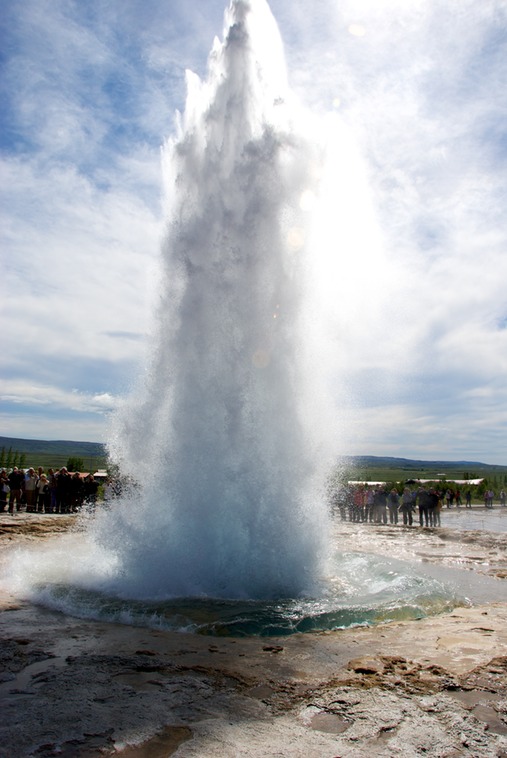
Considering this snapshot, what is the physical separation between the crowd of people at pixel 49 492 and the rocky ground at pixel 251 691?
11.3m

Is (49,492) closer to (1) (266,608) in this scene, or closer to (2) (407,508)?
(1) (266,608)

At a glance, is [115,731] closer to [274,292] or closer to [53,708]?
[53,708]

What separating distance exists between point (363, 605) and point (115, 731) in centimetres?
454

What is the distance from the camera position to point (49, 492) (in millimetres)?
17234

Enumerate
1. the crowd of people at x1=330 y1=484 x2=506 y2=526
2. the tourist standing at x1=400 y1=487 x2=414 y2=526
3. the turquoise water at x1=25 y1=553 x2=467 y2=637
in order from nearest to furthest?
the turquoise water at x1=25 y1=553 x2=467 y2=637 → the tourist standing at x1=400 y1=487 x2=414 y2=526 → the crowd of people at x1=330 y1=484 x2=506 y2=526

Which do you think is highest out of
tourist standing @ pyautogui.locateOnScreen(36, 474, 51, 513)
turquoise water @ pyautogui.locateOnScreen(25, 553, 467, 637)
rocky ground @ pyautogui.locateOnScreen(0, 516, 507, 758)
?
tourist standing @ pyautogui.locateOnScreen(36, 474, 51, 513)

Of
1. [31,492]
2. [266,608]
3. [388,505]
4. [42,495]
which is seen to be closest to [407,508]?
[388,505]

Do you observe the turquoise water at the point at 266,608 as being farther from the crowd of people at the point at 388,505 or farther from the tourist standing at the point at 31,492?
the crowd of people at the point at 388,505

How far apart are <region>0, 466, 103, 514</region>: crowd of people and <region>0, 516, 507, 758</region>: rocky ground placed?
446 inches

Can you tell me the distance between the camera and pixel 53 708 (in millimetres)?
3611

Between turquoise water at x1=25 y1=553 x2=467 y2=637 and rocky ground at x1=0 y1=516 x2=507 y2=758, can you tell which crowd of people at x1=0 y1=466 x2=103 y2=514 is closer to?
turquoise water at x1=25 y1=553 x2=467 y2=637

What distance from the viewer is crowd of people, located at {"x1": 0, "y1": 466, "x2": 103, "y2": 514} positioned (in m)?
16.8

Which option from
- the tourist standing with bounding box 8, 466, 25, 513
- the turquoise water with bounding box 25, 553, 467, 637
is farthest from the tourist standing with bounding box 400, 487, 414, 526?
the tourist standing with bounding box 8, 466, 25, 513

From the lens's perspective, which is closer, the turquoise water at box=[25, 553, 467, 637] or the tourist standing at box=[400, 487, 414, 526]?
the turquoise water at box=[25, 553, 467, 637]
